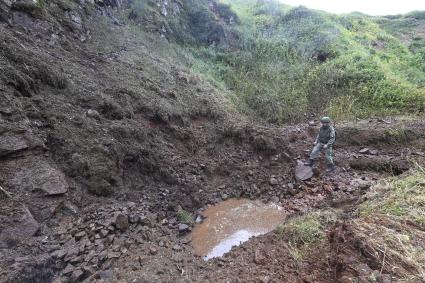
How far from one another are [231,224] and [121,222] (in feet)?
5.75

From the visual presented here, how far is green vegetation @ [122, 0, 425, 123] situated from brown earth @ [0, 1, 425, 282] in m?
1.30

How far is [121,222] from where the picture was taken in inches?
155

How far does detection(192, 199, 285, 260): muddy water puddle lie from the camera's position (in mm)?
4293

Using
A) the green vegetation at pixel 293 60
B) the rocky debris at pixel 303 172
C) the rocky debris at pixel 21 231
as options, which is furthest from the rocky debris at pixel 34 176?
the green vegetation at pixel 293 60

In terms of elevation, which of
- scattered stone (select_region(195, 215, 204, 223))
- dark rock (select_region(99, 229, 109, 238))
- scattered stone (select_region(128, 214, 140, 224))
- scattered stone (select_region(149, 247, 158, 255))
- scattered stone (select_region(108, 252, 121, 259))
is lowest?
scattered stone (select_region(195, 215, 204, 223))

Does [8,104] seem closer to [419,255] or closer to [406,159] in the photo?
[419,255]

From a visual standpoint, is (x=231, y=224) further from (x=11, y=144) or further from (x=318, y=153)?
(x=11, y=144)

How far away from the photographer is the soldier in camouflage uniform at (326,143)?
6027 mm

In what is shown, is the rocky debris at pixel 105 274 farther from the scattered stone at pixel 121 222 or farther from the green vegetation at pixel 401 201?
the green vegetation at pixel 401 201

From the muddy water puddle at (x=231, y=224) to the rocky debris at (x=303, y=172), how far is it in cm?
97

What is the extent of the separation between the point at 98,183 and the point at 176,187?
1358 millimetres

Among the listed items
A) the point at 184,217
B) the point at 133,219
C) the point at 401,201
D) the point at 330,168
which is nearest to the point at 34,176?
the point at 133,219

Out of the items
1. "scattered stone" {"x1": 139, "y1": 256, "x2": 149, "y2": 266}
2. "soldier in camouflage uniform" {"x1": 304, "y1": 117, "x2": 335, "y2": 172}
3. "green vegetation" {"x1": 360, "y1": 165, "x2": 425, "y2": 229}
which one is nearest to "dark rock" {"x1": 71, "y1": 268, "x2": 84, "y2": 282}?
"scattered stone" {"x1": 139, "y1": 256, "x2": 149, "y2": 266}

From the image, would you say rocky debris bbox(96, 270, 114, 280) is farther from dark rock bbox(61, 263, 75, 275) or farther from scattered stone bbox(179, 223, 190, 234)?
scattered stone bbox(179, 223, 190, 234)
